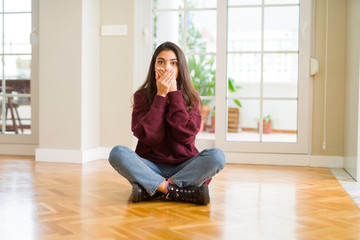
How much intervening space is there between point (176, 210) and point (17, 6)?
314cm

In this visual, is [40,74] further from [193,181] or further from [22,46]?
[193,181]

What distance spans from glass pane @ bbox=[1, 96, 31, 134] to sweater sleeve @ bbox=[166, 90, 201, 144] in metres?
2.54

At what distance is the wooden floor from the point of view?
5.82 ft

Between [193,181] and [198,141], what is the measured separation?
6.31ft

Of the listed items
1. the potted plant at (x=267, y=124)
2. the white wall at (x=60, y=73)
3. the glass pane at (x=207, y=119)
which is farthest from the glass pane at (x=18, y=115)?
the potted plant at (x=267, y=124)

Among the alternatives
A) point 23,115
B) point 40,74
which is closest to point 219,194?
point 40,74

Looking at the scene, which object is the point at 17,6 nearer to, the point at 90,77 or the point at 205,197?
the point at 90,77

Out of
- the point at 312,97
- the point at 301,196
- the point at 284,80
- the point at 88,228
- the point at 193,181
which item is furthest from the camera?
the point at 284,80

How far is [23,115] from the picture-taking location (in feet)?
14.6

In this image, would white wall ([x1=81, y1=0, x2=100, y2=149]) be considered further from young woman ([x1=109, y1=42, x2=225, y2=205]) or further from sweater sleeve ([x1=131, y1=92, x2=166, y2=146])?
sweater sleeve ([x1=131, y1=92, x2=166, y2=146])

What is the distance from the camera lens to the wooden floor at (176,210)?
5.82 ft

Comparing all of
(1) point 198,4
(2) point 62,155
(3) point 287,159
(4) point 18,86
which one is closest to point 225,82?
(3) point 287,159

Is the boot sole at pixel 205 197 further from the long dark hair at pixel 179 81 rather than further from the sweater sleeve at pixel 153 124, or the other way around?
the long dark hair at pixel 179 81

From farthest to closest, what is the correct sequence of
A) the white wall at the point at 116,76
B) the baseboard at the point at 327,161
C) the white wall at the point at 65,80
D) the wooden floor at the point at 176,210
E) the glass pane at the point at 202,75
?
1. the glass pane at the point at 202,75
2. the white wall at the point at 116,76
3. the white wall at the point at 65,80
4. the baseboard at the point at 327,161
5. the wooden floor at the point at 176,210
